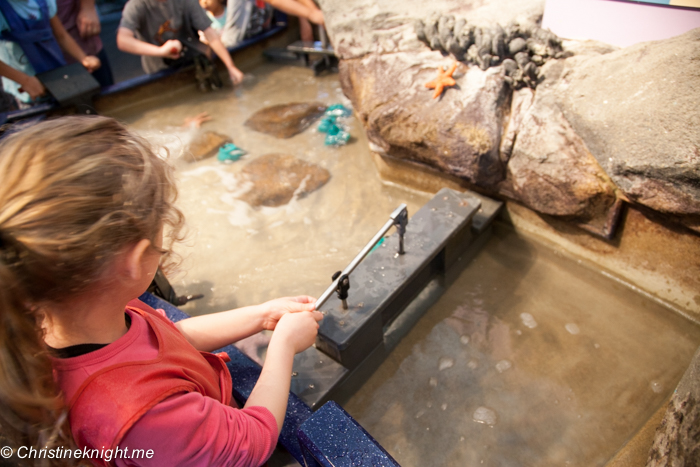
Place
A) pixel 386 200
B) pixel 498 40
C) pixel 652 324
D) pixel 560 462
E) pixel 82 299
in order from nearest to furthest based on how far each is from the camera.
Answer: pixel 82 299, pixel 560 462, pixel 652 324, pixel 498 40, pixel 386 200

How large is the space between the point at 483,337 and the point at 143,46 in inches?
163

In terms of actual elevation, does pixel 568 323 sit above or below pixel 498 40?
below

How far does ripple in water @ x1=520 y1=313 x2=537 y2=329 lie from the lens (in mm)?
2150

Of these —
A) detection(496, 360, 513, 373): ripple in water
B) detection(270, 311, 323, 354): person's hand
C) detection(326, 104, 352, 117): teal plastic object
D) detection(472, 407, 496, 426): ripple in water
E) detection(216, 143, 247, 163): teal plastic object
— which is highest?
detection(270, 311, 323, 354): person's hand

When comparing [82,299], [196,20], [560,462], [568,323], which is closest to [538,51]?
[568,323]

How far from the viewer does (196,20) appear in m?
4.42

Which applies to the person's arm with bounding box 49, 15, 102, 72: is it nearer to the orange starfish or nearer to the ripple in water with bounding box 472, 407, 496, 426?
the orange starfish

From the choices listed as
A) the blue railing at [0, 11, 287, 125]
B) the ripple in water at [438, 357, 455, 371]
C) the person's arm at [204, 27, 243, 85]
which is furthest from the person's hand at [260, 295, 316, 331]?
the person's arm at [204, 27, 243, 85]

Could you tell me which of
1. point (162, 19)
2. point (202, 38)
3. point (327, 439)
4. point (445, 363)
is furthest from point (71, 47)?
point (327, 439)

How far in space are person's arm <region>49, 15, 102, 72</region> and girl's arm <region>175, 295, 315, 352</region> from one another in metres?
3.85

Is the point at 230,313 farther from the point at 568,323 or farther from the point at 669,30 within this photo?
the point at 669,30

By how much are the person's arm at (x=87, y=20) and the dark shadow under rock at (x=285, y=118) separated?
1792 mm

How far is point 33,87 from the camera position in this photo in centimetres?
378

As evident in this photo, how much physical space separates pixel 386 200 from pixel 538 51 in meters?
1.31
